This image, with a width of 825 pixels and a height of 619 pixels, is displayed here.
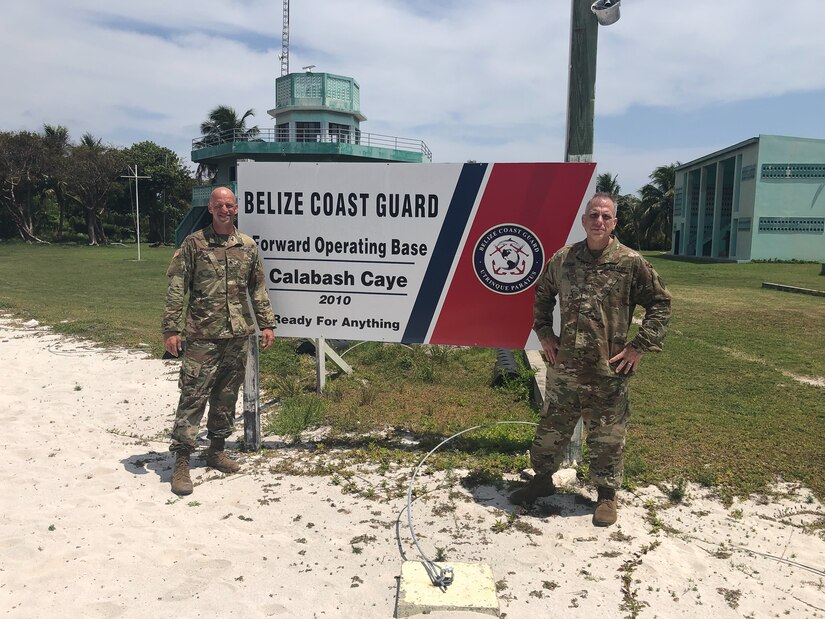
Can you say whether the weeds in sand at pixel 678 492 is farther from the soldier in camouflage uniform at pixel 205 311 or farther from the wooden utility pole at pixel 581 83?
the soldier in camouflage uniform at pixel 205 311

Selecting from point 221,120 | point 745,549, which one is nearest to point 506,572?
point 745,549

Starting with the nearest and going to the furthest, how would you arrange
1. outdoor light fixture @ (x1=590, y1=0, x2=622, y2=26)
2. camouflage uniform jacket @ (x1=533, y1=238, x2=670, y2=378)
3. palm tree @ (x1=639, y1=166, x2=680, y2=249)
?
camouflage uniform jacket @ (x1=533, y1=238, x2=670, y2=378)
outdoor light fixture @ (x1=590, y1=0, x2=622, y2=26)
palm tree @ (x1=639, y1=166, x2=680, y2=249)

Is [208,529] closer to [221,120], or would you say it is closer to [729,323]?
[729,323]

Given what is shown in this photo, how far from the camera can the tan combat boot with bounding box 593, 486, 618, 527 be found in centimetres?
354

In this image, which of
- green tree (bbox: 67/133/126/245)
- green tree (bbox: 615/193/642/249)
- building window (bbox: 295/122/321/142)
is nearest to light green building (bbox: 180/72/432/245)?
building window (bbox: 295/122/321/142)

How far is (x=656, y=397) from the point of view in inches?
249

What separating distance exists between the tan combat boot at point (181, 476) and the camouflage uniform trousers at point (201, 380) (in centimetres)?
6

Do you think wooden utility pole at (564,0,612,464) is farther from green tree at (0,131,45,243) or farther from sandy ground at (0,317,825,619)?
green tree at (0,131,45,243)

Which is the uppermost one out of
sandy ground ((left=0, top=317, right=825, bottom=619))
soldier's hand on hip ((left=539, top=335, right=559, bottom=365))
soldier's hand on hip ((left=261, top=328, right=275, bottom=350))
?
soldier's hand on hip ((left=539, top=335, right=559, bottom=365))

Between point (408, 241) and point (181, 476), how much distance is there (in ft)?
7.65

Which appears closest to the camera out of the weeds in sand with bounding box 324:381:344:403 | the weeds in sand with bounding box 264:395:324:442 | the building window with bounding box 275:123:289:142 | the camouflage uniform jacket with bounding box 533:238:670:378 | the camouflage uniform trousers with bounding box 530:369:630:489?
the camouflage uniform jacket with bounding box 533:238:670:378

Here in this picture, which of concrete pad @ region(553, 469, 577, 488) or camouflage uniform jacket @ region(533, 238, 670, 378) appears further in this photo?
concrete pad @ region(553, 469, 577, 488)

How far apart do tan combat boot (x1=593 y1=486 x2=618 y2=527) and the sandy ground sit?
6cm

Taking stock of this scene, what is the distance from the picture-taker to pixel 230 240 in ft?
13.6
